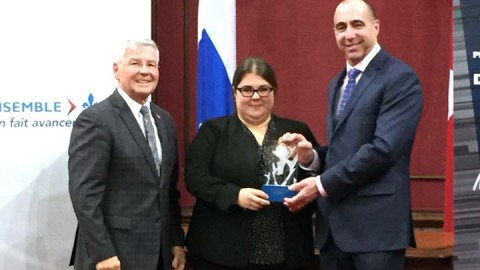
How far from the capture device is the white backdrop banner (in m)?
2.65

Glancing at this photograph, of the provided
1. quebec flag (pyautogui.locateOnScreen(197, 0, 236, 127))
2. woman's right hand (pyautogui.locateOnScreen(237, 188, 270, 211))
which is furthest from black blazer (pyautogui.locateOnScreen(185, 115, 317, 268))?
quebec flag (pyautogui.locateOnScreen(197, 0, 236, 127))

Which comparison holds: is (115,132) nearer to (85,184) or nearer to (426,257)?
(85,184)

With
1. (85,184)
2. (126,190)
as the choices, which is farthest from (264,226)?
(85,184)

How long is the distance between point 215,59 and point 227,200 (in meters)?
1.08

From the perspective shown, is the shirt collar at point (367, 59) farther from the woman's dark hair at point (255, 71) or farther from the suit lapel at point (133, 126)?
the suit lapel at point (133, 126)

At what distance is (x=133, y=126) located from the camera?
2.26 meters

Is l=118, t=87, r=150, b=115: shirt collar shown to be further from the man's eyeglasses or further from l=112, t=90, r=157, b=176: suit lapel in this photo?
the man's eyeglasses

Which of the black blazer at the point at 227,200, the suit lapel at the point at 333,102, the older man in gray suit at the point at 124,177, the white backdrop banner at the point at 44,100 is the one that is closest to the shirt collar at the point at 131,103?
the older man in gray suit at the point at 124,177

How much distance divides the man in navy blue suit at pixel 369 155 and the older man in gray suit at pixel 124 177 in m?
0.52

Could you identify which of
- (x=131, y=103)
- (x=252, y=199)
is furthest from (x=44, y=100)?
(x=252, y=199)

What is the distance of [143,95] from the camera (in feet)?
7.57

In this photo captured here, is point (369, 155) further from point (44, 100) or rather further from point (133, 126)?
point (44, 100)

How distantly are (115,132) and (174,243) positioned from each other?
544mm

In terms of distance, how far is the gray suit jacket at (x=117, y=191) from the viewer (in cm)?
215
